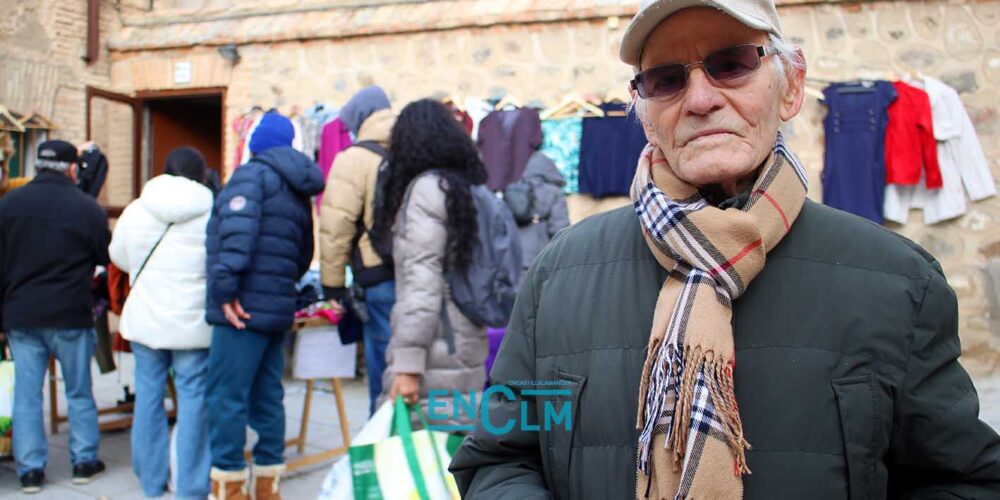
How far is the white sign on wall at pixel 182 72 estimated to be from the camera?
339 inches

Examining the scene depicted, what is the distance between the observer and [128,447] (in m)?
5.44

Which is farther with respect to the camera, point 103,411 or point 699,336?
point 103,411

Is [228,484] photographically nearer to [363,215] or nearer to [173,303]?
[173,303]

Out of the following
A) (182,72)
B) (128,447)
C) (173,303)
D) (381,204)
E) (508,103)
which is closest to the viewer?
(381,204)

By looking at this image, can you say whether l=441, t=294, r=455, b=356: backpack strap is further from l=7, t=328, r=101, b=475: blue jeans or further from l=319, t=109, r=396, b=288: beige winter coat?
l=7, t=328, r=101, b=475: blue jeans

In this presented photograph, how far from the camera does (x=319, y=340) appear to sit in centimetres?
477

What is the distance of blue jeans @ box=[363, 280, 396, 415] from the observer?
3959mm

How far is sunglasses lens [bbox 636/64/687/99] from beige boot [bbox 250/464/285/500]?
346cm

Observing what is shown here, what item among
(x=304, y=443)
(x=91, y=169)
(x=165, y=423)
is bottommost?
(x=304, y=443)

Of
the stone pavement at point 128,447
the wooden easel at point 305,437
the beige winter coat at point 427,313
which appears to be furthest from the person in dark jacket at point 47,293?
the beige winter coat at point 427,313

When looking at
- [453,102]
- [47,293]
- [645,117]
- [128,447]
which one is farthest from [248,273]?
[453,102]

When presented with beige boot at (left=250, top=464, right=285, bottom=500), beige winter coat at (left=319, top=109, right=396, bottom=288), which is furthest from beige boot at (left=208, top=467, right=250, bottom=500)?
beige winter coat at (left=319, top=109, right=396, bottom=288)

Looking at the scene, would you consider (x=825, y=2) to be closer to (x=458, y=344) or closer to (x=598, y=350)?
(x=458, y=344)

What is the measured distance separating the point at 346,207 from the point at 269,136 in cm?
54
